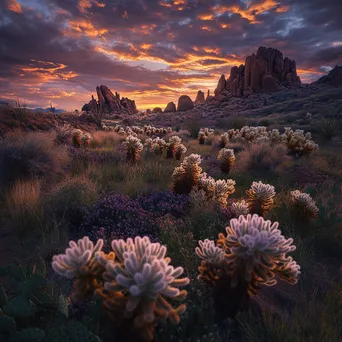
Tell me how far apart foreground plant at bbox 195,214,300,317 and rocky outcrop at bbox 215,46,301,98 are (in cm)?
8929

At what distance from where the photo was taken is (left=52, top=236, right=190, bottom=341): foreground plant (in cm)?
141

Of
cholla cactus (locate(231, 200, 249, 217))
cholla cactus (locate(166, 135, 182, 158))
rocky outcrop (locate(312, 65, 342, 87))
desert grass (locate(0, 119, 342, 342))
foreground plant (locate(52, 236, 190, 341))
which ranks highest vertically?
rocky outcrop (locate(312, 65, 342, 87))

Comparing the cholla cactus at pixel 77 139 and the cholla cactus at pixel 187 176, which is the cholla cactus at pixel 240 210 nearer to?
the cholla cactus at pixel 187 176

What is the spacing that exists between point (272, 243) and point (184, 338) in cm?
114

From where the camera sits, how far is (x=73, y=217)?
4.89 m

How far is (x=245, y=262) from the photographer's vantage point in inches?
80.7

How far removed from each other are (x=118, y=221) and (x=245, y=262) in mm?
3065

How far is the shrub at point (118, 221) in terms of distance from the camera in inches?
170

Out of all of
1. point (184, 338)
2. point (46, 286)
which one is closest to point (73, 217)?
point (46, 286)

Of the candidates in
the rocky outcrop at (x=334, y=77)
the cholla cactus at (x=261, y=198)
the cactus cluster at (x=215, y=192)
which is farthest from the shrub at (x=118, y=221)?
the rocky outcrop at (x=334, y=77)

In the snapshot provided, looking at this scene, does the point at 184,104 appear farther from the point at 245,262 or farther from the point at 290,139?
the point at 245,262

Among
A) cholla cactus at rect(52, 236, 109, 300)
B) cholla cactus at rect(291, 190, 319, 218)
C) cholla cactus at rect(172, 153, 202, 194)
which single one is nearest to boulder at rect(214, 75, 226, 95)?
cholla cactus at rect(172, 153, 202, 194)

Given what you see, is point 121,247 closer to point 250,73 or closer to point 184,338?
point 184,338

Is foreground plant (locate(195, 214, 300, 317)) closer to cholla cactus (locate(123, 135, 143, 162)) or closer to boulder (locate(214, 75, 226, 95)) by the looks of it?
cholla cactus (locate(123, 135, 143, 162))
